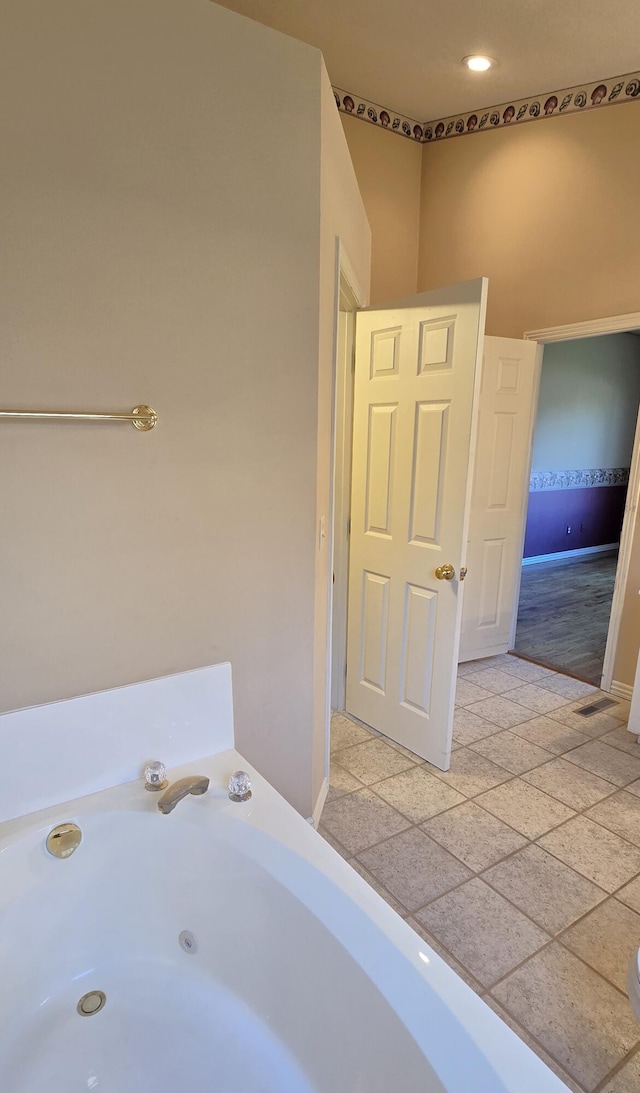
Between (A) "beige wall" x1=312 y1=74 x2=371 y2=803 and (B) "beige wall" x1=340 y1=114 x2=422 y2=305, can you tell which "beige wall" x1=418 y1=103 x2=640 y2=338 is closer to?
(B) "beige wall" x1=340 y1=114 x2=422 y2=305

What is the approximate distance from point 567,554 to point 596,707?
401cm

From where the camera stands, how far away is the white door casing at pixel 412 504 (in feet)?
7.30

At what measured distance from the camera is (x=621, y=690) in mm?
3281

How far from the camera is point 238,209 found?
4.85ft

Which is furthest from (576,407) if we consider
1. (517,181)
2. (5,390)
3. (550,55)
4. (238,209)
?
(5,390)

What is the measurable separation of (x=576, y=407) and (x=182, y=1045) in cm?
650

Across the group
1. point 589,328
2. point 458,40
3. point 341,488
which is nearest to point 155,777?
point 341,488

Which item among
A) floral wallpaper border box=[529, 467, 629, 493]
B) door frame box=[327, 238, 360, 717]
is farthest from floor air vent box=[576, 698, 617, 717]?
floral wallpaper border box=[529, 467, 629, 493]

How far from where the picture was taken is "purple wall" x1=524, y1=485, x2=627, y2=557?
20.6 feet

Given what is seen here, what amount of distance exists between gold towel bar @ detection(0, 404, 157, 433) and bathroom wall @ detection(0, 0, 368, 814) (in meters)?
0.03

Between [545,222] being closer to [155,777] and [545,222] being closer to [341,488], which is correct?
[341,488]

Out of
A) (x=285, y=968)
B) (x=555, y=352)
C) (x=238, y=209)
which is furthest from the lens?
(x=555, y=352)

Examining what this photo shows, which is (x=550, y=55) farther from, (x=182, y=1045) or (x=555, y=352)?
(x=182, y=1045)

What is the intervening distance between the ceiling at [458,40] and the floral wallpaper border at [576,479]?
3610mm
